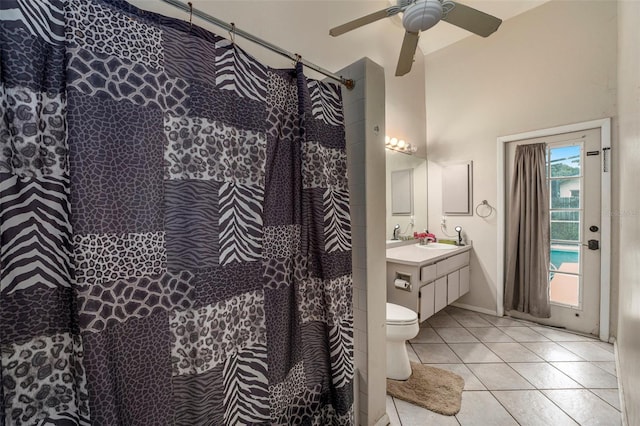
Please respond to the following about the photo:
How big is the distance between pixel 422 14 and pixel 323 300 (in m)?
1.65

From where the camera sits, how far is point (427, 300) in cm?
224

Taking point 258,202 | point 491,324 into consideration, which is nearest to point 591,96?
point 491,324

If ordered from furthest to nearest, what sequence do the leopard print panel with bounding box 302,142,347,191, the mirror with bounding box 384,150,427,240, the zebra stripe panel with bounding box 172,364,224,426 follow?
the mirror with bounding box 384,150,427,240, the leopard print panel with bounding box 302,142,347,191, the zebra stripe panel with bounding box 172,364,224,426

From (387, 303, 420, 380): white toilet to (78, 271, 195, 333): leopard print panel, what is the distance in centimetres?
144

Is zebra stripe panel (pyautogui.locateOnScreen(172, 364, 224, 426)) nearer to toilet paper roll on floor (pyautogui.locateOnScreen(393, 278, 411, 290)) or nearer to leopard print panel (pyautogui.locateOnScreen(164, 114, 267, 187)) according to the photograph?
leopard print panel (pyautogui.locateOnScreen(164, 114, 267, 187))

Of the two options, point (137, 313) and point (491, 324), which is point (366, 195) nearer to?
point (137, 313)

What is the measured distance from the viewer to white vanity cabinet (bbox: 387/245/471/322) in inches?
84.5

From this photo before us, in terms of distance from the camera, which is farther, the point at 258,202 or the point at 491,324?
the point at 491,324

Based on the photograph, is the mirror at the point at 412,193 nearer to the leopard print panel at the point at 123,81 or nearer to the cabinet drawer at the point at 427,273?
the cabinet drawer at the point at 427,273

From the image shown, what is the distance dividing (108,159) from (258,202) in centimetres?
49

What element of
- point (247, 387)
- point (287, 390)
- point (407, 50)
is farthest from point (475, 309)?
point (247, 387)

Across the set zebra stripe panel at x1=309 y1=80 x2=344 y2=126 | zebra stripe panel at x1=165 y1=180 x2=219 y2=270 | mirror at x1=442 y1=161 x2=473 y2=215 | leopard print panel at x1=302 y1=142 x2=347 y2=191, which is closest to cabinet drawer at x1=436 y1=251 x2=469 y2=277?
mirror at x1=442 y1=161 x2=473 y2=215

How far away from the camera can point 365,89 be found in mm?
1361

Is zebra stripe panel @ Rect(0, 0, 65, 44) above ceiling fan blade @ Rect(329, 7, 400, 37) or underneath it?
underneath
